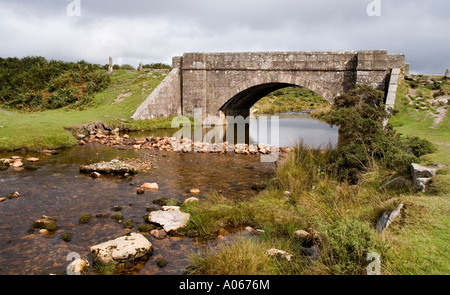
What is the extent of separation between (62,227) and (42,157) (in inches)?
276

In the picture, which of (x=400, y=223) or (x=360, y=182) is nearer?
(x=400, y=223)

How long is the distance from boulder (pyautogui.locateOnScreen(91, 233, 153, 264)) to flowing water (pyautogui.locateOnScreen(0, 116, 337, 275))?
176mm

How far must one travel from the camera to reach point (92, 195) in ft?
28.4

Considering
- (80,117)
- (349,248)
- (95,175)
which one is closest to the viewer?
(349,248)

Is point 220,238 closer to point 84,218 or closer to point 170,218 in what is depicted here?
point 170,218

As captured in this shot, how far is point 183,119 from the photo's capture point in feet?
71.9

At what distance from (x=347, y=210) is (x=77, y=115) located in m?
17.5

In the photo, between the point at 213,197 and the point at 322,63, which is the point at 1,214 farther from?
the point at 322,63

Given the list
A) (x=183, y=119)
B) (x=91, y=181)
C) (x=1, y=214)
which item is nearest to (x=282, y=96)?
(x=183, y=119)

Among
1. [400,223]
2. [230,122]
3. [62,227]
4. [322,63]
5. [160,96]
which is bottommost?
[62,227]

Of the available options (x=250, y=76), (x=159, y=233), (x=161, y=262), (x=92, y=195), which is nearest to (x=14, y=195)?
(x=92, y=195)

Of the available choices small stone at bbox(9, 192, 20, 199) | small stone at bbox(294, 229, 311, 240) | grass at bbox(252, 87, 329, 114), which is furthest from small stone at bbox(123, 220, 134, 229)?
grass at bbox(252, 87, 329, 114)

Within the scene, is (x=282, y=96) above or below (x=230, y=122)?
above

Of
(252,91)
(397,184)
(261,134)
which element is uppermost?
(252,91)
